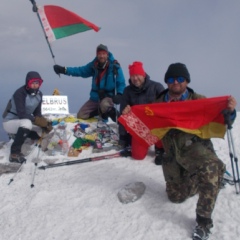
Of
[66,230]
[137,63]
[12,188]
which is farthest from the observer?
[137,63]

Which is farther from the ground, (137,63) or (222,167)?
(137,63)

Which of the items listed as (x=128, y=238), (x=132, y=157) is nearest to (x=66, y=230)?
(x=128, y=238)

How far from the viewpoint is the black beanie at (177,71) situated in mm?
4957

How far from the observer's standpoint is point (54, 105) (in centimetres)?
1081

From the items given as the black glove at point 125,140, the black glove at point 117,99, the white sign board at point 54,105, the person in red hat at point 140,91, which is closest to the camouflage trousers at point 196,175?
the person in red hat at point 140,91

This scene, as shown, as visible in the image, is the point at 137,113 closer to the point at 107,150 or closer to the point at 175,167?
the point at 175,167

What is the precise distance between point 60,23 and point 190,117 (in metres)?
7.74

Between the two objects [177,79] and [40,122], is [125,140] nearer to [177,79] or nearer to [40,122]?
[40,122]

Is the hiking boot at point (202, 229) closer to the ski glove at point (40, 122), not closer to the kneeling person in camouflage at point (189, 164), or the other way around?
the kneeling person in camouflage at point (189, 164)

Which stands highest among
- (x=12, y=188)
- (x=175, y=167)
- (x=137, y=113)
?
(x=137, y=113)

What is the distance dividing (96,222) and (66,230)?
569 mm

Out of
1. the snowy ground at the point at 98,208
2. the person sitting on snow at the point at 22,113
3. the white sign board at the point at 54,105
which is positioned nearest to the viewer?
the snowy ground at the point at 98,208

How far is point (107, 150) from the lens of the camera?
8805mm

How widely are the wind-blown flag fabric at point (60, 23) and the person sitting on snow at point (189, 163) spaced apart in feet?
20.5
